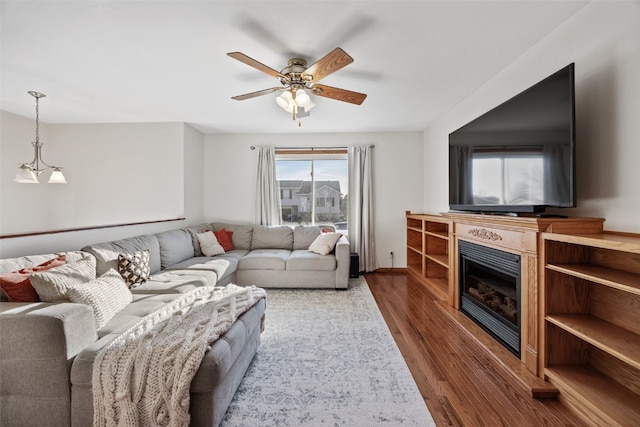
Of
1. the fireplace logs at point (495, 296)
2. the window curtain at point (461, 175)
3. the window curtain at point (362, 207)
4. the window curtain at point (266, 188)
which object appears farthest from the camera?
the window curtain at point (266, 188)

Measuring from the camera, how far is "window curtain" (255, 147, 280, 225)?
4652mm

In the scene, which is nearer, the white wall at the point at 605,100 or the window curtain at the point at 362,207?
the white wall at the point at 605,100

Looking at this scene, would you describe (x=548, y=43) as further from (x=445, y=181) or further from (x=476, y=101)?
(x=445, y=181)

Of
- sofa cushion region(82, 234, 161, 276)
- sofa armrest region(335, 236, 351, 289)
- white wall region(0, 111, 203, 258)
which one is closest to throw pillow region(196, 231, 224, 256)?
white wall region(0, 111, 203, 258)

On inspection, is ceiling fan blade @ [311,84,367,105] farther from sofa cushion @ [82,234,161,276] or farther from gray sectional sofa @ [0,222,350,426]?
sofa cushion @ [82,234,161,276]

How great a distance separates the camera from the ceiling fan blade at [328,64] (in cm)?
183

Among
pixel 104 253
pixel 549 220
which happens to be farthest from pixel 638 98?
pixel 104 253

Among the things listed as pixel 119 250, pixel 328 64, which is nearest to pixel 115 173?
pixel 119 250

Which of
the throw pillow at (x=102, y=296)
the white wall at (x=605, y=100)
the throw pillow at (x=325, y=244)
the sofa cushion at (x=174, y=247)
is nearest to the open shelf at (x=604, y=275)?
the white wall at (x=605, y=100)

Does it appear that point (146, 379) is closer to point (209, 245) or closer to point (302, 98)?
point (302, 98)

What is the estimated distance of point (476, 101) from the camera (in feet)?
9.79

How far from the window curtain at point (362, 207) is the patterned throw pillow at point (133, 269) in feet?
10.0

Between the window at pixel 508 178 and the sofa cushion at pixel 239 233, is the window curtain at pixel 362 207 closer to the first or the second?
the sofa cushion at pixel 239 233

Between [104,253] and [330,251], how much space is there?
2566 millimetres
